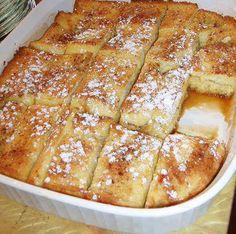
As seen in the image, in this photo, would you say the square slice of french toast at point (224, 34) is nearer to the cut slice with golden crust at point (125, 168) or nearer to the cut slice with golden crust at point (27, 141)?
the cut slice with golden crust at point (125, 168)

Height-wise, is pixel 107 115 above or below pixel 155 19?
below

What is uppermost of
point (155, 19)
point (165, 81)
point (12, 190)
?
point (155, 19)

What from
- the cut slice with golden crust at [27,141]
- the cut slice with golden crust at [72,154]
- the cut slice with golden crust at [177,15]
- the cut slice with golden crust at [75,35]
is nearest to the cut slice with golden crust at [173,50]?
the cut slice with golden crust at [177,15]

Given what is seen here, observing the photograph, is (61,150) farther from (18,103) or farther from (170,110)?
(170,110)

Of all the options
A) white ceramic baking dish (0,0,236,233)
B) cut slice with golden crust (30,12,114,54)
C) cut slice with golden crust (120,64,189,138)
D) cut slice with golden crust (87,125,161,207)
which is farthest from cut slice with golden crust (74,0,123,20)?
white ceramic baking dish (0,0,236,233)

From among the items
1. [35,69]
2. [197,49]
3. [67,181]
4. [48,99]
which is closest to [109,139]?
[67,181]

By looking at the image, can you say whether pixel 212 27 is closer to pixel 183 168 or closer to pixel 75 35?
pixel 75 35

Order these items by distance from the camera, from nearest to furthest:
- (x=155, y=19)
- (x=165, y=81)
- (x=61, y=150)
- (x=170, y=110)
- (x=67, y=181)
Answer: (x=67, y=181)
(x=61, y=150)
(x=170, y=110)
(x=165, y=81)
(x=155, y=19)

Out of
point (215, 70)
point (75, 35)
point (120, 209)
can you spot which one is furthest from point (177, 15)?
point (120, 209)

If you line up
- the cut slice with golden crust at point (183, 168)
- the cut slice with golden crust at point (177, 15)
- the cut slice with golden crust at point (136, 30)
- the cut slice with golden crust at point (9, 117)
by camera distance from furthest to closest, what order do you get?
the cut slice with golden crust at point (177, 15)
the cut slice with golden crust at point (136, 30)
the cut slice with golden crust at point (9, 117)
the cut slice with golden crust at point (183, 168)
